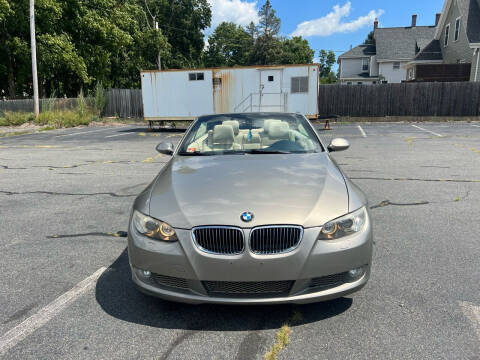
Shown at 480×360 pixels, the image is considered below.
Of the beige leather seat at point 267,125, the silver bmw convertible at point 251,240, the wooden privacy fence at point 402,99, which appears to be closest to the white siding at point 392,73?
the wooden privacy fence at point 402,99

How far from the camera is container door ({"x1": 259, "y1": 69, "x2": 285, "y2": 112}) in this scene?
1880 cm

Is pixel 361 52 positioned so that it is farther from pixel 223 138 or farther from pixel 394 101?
pixel 223 138

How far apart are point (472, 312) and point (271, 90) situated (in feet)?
56.5

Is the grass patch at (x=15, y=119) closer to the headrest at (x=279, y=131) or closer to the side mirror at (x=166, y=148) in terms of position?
the side mirror at (x=166, y=148)

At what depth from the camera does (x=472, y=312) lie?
271cm

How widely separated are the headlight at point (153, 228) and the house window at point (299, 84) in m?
17.1

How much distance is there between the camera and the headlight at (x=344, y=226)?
96.9 inches

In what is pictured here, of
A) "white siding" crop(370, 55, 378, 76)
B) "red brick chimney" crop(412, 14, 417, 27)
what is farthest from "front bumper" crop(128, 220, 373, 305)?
"red brick chimney" crop(412, 14, 417, 27)

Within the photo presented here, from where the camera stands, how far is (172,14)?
4784 cm

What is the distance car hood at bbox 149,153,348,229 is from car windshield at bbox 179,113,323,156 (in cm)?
38

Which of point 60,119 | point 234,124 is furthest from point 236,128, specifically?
point 60,119

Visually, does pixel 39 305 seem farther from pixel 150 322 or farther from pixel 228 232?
pixel 228 232

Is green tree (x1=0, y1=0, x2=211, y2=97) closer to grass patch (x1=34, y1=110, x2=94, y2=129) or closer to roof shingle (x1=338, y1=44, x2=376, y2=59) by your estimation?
grass patch (x1=34, y1=110, x2=94, y2=129)

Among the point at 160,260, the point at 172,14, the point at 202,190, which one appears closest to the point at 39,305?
the point at 160,260
